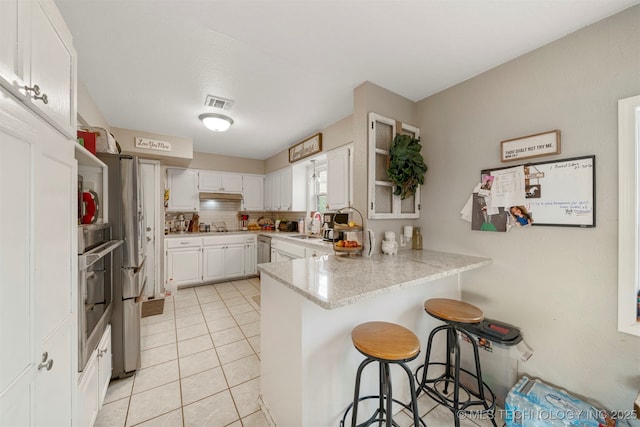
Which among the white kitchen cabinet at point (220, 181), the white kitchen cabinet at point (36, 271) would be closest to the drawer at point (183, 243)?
the white kitchen cabinet at point (220, 181)

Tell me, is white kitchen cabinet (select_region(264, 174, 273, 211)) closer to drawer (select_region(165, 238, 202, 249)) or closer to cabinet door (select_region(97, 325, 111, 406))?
drawer (select_region(165, 238, 202, 249))

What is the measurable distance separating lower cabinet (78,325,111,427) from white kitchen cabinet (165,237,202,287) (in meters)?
2.39

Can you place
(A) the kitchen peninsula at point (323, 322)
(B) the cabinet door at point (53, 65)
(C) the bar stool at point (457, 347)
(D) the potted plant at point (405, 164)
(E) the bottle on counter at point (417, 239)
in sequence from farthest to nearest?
1. (E) the bottle on counter at point (417, 239)
2. (D) the potted plant at point (405, 164)
3. (C) the bar stool at point (457, 347)
4. (A) the kitchen peninsula at point (323, 322)
5. (B) the cabinet door at point (53, 65)

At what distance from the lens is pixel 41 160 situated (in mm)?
817

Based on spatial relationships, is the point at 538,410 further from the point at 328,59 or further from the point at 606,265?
the point at 328,59

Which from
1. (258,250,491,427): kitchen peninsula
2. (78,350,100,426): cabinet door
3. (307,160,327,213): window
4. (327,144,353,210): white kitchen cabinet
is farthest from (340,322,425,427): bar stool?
(307,160,327,213): window

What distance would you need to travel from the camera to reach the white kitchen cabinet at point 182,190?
432cm

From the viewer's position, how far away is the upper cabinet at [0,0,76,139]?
668mm

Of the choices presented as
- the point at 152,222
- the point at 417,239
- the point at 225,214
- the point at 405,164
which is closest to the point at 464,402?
the point at 417,239

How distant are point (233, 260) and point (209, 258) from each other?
0.43 meters

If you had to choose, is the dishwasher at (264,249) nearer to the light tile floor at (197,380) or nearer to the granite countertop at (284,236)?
the granite countertop at (284,236)

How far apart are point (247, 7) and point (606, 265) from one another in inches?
102

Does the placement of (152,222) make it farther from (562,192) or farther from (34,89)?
(562,192)

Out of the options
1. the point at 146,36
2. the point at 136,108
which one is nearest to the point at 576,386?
the point at 146,36
